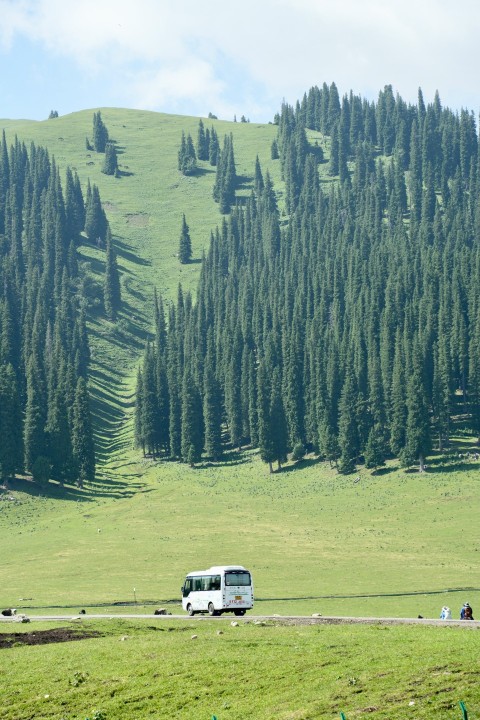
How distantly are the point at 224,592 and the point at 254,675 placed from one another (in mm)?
25881

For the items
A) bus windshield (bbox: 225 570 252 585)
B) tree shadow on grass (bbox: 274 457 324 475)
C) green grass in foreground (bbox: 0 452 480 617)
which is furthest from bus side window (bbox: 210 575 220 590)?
tree shadow on grass (bbox: 274 457 324 475)

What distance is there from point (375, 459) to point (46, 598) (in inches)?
3033

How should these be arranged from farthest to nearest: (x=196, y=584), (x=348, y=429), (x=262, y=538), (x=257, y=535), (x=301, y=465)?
1. (x=301, y=465)
2. (x=348, y=429)
3. (x=257, y=535)
4. (x=262, y=538)
5. (x=196, y=584)

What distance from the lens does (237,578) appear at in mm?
59188

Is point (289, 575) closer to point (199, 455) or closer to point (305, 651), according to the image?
point (305, 651)

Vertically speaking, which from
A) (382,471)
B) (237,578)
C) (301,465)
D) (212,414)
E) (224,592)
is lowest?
(301,465)

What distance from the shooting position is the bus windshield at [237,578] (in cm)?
5888

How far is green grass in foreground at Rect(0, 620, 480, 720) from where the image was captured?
28219 mm

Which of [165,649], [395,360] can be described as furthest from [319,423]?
[165,649]

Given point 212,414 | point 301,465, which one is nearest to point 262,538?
point 301,465

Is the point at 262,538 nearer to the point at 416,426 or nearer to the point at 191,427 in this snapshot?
the point at 416,426

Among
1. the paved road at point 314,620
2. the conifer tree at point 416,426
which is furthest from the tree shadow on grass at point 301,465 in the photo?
the paved road at point 314,620

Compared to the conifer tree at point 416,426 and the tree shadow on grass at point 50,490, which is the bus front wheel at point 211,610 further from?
the tree shadow on grass at point 50,490

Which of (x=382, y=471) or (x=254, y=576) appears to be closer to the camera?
(x=254, y=576)
